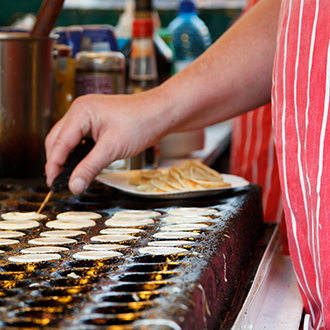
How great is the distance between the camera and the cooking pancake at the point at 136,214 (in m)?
0.88

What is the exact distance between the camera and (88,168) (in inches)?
39.8

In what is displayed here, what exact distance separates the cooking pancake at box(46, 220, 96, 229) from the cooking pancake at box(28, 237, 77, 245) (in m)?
0.06

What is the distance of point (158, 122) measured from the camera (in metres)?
1.06

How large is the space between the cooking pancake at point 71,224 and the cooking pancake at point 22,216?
0.04 meters

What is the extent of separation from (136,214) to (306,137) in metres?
0.31

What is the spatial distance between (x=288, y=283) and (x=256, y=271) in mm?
139

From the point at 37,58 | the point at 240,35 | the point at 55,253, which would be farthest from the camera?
the point at 37,58

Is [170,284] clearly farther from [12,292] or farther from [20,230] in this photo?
[20,230]

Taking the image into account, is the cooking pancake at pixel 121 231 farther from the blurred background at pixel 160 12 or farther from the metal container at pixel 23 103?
the blurred background at pixel 160 12

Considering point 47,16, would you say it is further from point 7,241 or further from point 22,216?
point 7,241

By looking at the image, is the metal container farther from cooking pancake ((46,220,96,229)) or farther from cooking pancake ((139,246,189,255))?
cooking pancake ((139,246,189,255))

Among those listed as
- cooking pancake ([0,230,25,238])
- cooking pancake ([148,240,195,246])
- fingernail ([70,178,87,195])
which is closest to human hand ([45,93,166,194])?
fingernail ([70,178,87,195])

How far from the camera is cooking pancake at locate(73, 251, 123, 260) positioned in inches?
26.5

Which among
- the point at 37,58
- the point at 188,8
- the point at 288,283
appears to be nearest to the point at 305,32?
the point at 288,283
